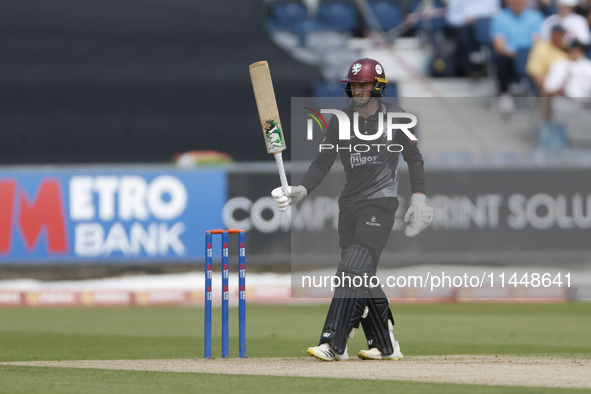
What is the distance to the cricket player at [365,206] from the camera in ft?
24.4

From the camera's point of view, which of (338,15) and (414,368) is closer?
(414,368)

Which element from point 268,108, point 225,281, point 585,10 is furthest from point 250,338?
point 585,10

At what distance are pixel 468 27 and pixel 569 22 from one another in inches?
58.9

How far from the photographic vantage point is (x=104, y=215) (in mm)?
14453

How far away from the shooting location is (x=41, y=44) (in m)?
19.3

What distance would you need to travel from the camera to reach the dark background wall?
18.0 meters

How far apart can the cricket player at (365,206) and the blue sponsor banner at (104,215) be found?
6.89 metres

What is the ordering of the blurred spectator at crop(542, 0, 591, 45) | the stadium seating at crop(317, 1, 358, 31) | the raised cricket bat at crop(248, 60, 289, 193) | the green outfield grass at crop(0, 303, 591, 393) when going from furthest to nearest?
the stadium seating at crop(317, 1, 358, 31)
the blurred spectator at crop(542, 0, 591, 45)
the raised cricket bat at crop(248, 60, 289, 193)
the green outfield grass at crop(0, 303, 591, 393)

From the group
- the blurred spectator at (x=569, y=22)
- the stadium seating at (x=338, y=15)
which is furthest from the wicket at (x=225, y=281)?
the stadium seating at (x=338, y=15)

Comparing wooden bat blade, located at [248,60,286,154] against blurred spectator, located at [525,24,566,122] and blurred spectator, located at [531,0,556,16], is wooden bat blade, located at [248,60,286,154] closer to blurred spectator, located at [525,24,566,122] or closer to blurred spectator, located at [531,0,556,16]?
blurred spectator, located at [525,24,566,122]

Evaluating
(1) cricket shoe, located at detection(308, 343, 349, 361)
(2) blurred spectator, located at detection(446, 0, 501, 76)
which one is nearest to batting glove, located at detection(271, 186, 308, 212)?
(1) cricket shoe, located at detection(308, 343, 349, 361)

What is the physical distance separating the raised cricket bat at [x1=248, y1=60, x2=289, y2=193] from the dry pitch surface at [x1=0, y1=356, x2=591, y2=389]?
1.17m

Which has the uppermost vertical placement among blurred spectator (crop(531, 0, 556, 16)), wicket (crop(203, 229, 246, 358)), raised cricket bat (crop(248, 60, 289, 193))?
blurred spectator (crop(531, 0, 556, 16))

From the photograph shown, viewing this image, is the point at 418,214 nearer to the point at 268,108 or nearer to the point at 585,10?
the point at 268,108
